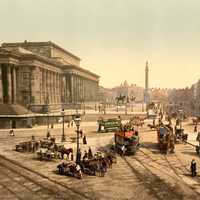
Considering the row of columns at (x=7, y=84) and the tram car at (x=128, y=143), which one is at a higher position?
the row of columns at (x=7, y=84)

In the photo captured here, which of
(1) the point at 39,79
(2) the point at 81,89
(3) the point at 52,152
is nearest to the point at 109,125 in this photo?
(3) the point at 52,152

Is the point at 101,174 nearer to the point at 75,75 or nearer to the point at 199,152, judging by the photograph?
the point at 199,152

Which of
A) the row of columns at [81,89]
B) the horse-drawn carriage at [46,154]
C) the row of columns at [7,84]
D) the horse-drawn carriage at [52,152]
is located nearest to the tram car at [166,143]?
the horse-drawn carriage at [52,152]

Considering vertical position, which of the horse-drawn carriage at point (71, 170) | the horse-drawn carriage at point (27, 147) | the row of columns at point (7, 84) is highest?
the row of columns at point (7, 84)

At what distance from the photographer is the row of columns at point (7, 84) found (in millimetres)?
90188

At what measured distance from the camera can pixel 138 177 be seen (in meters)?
31.6

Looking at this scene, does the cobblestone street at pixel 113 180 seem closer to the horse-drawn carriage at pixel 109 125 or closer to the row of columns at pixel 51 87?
the horse-drawn carriage at pixel 109 125

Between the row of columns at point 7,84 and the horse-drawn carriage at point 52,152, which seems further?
the row of columns at point 7,84

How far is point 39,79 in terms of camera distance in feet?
Answer: 353

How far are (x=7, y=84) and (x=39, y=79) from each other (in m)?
18.0

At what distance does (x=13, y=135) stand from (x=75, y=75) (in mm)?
86467

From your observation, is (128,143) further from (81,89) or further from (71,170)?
(81,89)

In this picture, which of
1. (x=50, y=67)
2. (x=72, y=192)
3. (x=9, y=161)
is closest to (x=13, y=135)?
(x=9, y=161)

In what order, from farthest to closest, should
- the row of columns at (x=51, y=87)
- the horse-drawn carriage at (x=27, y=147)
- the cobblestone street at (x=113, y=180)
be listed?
the row of columns at (x=51, y=87) → the horse-drawn carriage at (x=27, y=147) → the cobblestone street at (x=113, y=180)
